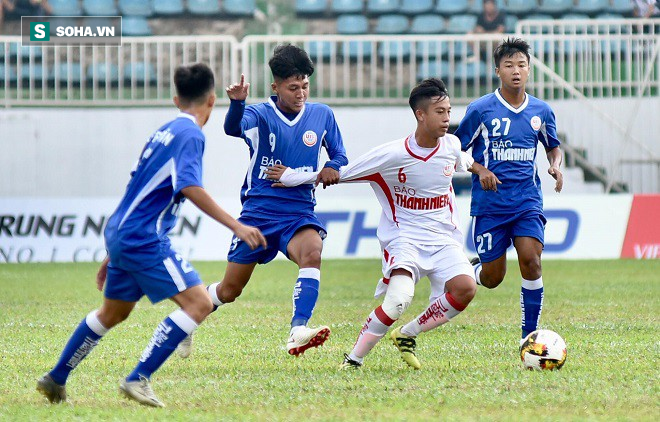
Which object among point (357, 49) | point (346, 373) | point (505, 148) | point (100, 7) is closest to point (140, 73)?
point (100, 7)

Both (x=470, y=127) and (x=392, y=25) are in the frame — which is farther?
(x=392, y=25)

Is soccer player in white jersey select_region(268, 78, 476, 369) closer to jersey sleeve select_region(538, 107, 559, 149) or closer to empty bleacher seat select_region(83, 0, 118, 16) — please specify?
jersey sleeve select_region(538, 107, 559, 149)

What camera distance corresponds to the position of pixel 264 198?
7.75m

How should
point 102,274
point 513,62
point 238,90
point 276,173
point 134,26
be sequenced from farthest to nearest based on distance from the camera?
1. point 134,26
2. point 513,62
3. point 276,173
4. point 238,90
5. point 102,274

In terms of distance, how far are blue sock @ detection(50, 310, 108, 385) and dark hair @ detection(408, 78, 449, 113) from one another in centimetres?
258

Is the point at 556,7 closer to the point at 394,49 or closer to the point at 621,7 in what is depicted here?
the point at 621,7

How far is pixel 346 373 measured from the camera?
21.8ft

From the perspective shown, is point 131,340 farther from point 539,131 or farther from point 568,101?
point 568,101

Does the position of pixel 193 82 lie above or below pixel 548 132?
above

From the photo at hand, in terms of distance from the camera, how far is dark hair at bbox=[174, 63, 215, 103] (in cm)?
561

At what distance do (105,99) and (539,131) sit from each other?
43.2 feet

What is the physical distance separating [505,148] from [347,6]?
1577 centimetres

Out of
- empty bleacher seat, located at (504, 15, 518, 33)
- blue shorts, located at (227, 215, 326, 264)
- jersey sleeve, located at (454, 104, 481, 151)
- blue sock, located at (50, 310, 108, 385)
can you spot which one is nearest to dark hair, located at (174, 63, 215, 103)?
blue sock, located at (50, 310, 108, 385)

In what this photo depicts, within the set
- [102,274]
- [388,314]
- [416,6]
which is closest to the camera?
[102,274]
